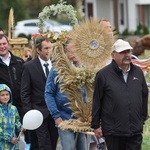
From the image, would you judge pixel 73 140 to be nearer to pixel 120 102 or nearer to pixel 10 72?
pixel 120 102

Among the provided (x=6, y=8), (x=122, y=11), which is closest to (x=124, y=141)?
(x=6, y=8)

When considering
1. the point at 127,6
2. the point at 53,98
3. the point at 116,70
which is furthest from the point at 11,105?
the point at 127,6

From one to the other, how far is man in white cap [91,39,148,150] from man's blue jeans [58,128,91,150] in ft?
3.09

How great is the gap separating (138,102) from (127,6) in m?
51.5

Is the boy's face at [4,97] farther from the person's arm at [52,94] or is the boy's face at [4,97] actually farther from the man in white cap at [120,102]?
the man in white cap at [120,102]

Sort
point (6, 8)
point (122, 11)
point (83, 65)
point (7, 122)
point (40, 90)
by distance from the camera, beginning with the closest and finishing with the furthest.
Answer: point (83, 65)
point (7, 122)
point (40, 90)
point (6, 8)
point (122, 11)

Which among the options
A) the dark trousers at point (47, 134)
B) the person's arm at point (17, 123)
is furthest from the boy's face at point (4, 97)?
the dark trousers at point (47, 134)

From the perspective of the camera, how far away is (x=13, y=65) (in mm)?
10484

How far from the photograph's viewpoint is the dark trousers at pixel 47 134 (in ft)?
32.0

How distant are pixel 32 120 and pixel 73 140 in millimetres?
614

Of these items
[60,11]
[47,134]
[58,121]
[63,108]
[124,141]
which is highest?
[60,11]

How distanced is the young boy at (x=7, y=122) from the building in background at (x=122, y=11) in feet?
151

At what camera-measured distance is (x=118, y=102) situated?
802 centimetres

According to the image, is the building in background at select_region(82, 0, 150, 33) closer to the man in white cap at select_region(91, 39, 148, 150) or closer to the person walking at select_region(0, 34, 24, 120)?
the person walking at select_region(0, 34, 24, 120)
